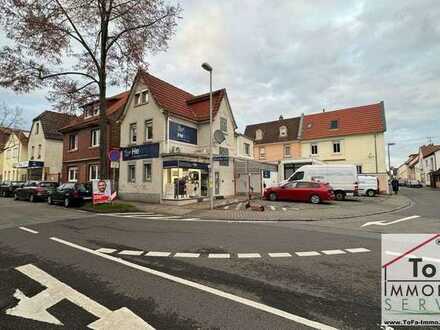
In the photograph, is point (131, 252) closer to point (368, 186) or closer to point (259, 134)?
point (368, 186)

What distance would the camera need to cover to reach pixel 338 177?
912 inches

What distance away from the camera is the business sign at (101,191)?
15.9 m

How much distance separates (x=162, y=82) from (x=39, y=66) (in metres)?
10.5

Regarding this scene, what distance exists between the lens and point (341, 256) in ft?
20.6

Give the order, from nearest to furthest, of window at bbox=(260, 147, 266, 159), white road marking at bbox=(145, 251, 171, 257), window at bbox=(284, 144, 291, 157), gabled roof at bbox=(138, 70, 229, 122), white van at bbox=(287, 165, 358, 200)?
1. white road marking at bbox=(145, 251, 171, 257)
2. gabled roof at bbox=(138, 70, 229, 122)
3. white van at bbox=(287, 165, 358, 200)
4. window at bbox=(284, 144, 291, 157)
5. window at bbox=(260, 147, 266, 159)

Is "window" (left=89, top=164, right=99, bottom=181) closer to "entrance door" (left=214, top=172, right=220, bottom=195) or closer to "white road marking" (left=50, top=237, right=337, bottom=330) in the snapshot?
"entrance door" (left=214, top=172, right=220, bottom=195)

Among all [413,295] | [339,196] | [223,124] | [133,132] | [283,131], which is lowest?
[413,295]

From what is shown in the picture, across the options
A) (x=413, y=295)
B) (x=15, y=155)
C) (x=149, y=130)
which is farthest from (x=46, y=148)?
(x=413, y=295)

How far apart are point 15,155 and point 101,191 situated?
120 feet

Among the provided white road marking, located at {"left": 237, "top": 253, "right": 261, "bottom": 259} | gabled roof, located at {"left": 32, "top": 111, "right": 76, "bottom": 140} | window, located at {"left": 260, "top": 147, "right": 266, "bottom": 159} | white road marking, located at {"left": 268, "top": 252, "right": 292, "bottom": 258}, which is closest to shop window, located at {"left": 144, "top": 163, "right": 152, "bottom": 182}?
white road marking, located at {"left": 237, "top": 253, "right": 261, "bottom": 259}

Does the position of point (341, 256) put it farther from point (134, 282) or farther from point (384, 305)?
point (134, 282)

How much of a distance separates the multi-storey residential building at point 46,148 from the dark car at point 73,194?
17.0m

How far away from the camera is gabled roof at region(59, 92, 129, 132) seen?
25972 mm

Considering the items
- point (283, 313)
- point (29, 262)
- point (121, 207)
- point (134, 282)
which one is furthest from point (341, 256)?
point (121, 207)
